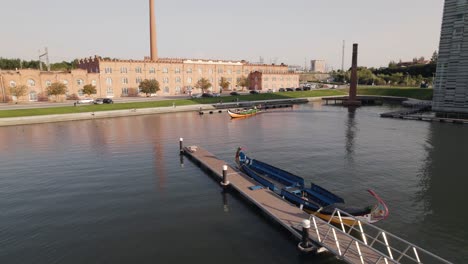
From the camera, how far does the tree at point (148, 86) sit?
98.8m

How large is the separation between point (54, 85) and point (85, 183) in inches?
2708

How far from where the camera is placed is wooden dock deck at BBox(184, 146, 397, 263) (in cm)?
1520

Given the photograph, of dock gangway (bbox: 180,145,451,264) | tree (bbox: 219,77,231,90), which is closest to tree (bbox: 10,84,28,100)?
tree (bbox: 219,77,231,90)

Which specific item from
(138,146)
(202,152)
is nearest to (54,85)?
(138,146)

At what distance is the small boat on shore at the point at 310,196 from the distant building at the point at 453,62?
54439mm

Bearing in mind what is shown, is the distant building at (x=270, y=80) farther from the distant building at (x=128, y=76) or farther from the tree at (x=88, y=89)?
the tree at (x=88, y=89)

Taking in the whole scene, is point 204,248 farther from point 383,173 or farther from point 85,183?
point 383,173

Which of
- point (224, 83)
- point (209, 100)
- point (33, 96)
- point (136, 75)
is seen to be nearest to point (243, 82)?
point (224, 83)

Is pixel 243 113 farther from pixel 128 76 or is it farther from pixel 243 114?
pixel 128 76

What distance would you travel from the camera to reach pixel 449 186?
26.9 meters

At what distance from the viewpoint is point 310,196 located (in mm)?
23047

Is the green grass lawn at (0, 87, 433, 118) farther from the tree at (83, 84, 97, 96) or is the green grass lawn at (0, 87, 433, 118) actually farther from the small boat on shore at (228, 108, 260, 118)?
the small boat on shore at (228, 108, 260, 118)

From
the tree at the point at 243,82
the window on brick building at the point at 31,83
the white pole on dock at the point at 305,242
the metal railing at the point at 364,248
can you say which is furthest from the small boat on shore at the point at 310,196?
the tree at the point at 243,82

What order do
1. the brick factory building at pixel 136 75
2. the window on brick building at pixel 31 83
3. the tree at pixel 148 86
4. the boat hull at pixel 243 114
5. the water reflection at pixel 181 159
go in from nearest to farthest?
the water reflection at pixel 181 159 → the boat hull at pixel 243 114 → the window on brick building at pixel 31 83 → the brick factory building at pixel 136 75 → the tree at pixel 148 86
